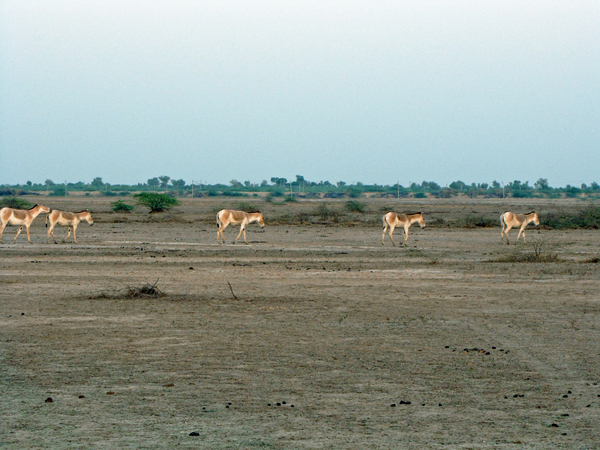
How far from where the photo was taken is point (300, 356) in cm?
929

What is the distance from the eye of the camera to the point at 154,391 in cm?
752

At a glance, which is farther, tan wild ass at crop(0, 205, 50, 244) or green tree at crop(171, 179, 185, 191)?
green tree at crop(171, 179, 185, 191)

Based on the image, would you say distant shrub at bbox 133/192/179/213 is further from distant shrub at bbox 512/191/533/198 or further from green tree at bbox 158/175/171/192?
green tree at bbox 158/175/171/192

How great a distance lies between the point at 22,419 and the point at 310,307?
7.34m

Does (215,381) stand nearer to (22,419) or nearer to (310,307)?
(22,419)

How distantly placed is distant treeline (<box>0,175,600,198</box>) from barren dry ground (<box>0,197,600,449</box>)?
252 feet


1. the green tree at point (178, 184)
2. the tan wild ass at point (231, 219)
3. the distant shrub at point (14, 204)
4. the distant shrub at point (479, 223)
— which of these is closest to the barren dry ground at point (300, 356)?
the tan wild ass at point (231, 219)

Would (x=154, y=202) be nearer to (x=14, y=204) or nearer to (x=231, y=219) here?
(x=14, y=204)

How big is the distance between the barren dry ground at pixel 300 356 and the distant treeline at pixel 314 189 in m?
76.8

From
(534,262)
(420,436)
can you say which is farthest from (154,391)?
(534,262)

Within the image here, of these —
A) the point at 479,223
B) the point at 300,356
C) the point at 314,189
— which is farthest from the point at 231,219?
the point at 314,189

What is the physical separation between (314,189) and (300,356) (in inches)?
5147

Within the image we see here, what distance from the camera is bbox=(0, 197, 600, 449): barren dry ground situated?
247 inches

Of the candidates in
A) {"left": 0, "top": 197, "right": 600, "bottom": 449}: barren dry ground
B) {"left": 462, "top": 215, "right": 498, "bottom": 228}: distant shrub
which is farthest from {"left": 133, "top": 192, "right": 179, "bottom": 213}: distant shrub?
{"left": 0, "top": 197, "right": 600, "bottom": 449}: barren dry ground
